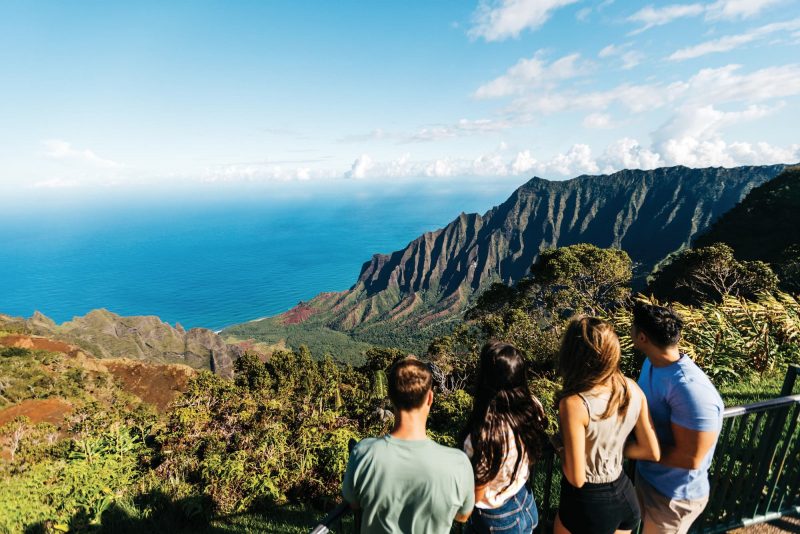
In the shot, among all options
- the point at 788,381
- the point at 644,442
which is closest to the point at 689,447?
the point at 644,442

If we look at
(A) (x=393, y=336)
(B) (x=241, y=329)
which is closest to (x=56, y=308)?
(B) (x=241, y=329)

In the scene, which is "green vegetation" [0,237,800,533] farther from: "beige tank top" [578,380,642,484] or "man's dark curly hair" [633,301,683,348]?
"man's dark curly hair" [633,301,683,348]

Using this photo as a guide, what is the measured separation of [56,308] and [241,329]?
90393 mm

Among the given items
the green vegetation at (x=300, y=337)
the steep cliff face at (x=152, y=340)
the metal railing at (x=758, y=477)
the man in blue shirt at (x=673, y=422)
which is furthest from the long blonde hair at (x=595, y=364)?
the green vegetation at (x=300, y=337)

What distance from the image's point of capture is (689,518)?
2.88 m

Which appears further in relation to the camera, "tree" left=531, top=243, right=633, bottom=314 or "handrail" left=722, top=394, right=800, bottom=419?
"tree" left=531, top=243, right=633, bottom=314

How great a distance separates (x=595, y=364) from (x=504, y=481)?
1.01 m

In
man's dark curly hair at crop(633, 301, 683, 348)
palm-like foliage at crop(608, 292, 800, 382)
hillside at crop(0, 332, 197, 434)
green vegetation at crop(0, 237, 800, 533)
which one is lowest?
hillside at crop(0, 332, 197, 434)

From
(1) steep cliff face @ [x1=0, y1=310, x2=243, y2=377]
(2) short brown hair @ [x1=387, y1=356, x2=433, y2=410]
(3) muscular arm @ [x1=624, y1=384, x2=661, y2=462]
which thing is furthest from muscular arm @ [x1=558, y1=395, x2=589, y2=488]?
(1) steep cliff face @ [x1=0, y1=310, x2=243, y2=377]

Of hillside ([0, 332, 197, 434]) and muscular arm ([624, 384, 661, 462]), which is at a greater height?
muscular arm ([624, 384, 661, 462])

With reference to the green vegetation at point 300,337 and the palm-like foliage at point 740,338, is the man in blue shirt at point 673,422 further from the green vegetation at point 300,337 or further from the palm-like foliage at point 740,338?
the green vegetation at point 300,337

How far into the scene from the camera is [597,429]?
2461mm

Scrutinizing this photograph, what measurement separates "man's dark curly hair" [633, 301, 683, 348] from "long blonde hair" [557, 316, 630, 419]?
464 millimetres

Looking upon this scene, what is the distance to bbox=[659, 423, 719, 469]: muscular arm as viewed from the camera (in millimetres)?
2568
